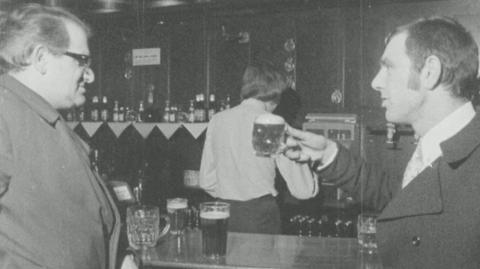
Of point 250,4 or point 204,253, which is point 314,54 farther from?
point 204,253

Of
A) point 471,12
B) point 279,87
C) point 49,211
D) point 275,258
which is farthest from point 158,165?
point 49,211

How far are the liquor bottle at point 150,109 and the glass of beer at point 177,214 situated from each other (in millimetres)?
3258

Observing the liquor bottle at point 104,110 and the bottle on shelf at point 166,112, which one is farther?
the liquor bottle at point 104,110

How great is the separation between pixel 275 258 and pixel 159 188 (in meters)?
3.58

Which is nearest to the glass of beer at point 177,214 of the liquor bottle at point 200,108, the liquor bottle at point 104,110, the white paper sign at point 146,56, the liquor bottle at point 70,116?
the liquor bottle at point 200,108

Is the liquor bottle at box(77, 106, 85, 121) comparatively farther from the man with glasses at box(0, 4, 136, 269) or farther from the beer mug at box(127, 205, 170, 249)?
the man with glasses at box(0, 4, 136, 269)

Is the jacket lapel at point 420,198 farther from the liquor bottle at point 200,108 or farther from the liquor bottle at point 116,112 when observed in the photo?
the liquor bottle at point 116,112

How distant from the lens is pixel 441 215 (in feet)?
4.81

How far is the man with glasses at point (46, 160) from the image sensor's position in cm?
140

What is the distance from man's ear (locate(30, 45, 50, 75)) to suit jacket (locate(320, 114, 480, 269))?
115cm

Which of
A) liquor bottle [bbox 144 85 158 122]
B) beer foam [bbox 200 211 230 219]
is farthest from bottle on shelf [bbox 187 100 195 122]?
beer foam [bbox 200 211 230 219]

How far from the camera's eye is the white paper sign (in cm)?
561

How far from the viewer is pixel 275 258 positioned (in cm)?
201

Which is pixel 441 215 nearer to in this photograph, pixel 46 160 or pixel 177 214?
pixel 46 160
